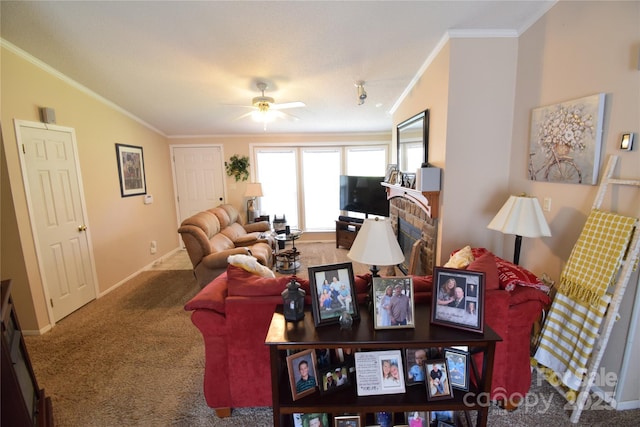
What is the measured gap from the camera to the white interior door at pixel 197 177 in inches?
221

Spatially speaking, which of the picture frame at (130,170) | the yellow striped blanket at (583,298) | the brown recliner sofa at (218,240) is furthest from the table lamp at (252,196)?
the yellow striped blanket at (583,298)

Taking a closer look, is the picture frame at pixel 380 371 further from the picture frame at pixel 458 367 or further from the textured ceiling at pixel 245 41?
the textured ceiling at pixel 245 41

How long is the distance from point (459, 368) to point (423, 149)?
2157 millimetres

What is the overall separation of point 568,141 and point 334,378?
212cm

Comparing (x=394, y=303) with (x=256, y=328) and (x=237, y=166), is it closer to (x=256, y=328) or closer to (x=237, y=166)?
(x=256, y=328)

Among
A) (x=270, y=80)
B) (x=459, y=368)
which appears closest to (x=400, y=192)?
(x=270, y=80)

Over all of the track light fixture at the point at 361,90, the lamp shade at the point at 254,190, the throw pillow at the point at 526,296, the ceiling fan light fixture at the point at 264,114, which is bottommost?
the throw pillow at the point at 526,296

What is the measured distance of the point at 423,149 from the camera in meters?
2.93

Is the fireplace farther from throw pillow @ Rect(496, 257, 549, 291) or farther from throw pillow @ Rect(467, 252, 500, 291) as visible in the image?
throw pillow @ Rect(467, 252, 500, 291)

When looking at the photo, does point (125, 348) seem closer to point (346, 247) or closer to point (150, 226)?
point (150, 226)

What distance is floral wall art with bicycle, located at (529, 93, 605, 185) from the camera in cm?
169

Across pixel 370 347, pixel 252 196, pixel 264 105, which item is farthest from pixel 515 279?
pixel 252 196

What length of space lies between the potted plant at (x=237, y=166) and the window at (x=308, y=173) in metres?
0.25

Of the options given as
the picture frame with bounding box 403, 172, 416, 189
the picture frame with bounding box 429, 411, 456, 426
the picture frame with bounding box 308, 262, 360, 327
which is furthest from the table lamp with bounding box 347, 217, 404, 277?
the picture frame with bounding box 403, 172, 416, 189
